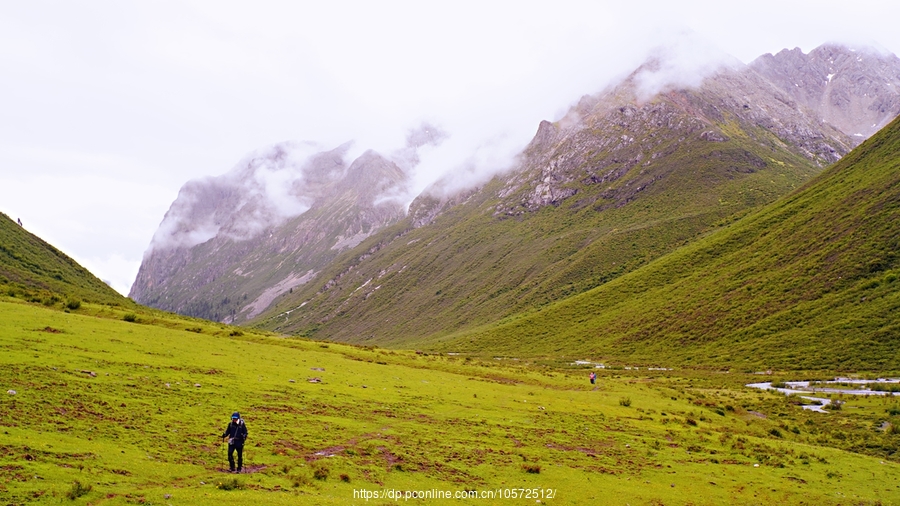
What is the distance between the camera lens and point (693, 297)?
442 ft

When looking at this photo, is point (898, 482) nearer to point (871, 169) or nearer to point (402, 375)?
point (402, 375)

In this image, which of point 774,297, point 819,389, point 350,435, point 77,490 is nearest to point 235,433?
point 77,490

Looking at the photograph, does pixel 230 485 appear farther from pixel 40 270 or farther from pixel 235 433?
pixel 40 270

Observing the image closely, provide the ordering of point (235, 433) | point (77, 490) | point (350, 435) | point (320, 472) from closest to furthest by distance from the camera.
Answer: point (77, 490) → point (235, 433) → point (320, 472) → point (350, 435)

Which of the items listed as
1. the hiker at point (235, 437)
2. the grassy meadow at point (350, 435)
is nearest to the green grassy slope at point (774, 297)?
the grassy meadow at point (350, 435)

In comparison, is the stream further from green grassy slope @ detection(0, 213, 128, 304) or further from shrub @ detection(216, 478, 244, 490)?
green grassy slope @ detection(0, 213, 128, 304)

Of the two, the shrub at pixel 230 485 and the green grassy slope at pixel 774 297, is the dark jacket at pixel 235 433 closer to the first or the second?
the shrub at pixel 230 485

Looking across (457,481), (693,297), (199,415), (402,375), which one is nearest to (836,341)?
(693,297)

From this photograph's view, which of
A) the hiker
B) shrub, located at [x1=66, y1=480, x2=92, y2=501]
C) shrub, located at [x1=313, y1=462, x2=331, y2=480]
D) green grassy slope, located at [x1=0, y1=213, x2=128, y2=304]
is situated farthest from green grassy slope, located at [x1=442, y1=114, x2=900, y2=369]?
green grassy slope, located at [x1=0, y1=213, x2=128, y2=304]

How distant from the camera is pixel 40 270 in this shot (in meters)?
83.7

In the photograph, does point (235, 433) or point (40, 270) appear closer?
point (235, 433)

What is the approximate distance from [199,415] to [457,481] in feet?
50.7

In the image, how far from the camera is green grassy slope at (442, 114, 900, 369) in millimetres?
92688

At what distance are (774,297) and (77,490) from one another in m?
126
